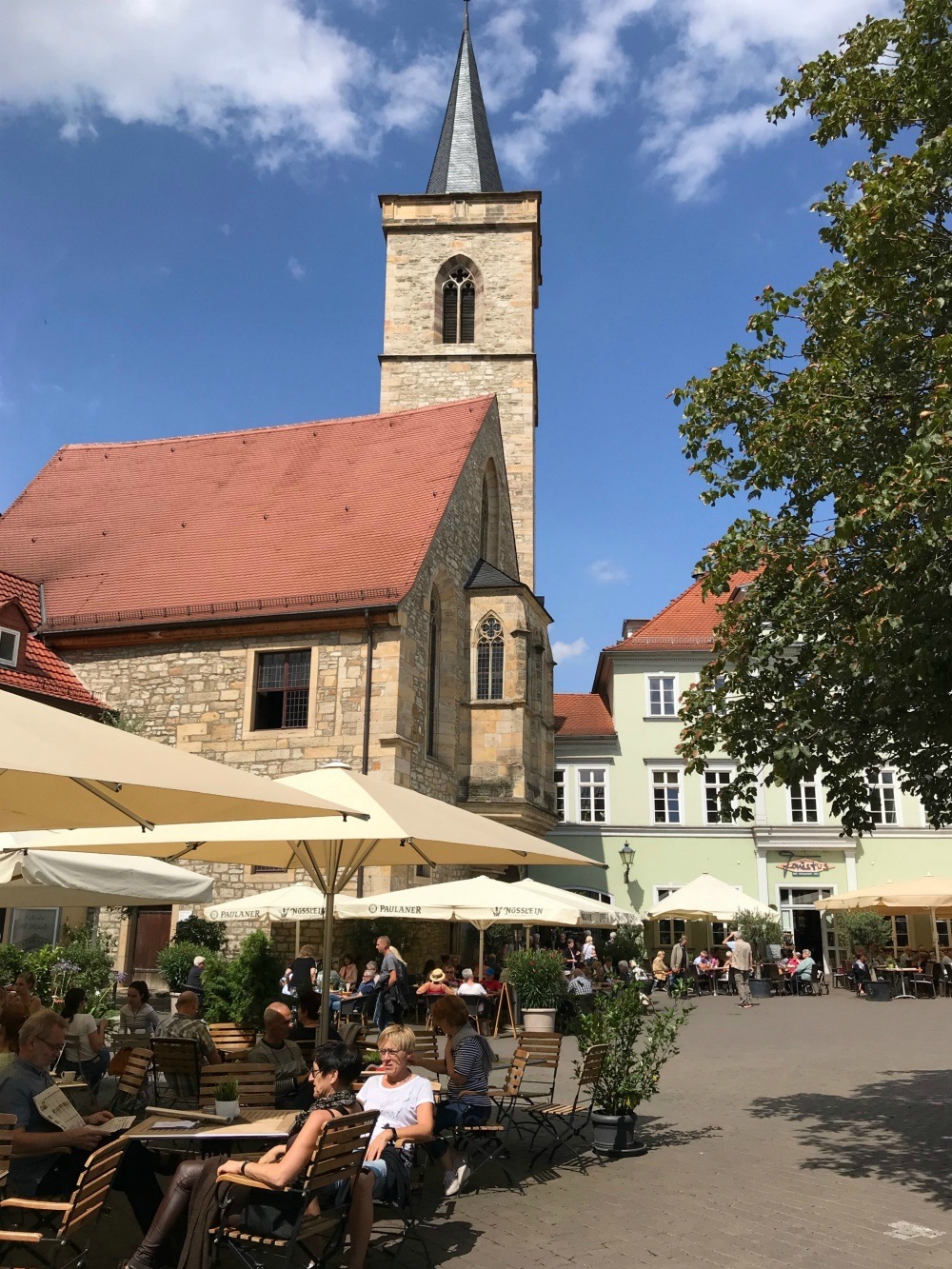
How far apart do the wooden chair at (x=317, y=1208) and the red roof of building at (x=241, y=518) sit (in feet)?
50.1

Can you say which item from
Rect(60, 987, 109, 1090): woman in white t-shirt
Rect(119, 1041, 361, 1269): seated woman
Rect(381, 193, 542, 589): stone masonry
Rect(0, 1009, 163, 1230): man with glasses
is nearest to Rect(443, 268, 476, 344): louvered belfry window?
Rect(381, 193, 542, 589): stone masonry

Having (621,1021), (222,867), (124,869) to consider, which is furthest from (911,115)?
(222,867)

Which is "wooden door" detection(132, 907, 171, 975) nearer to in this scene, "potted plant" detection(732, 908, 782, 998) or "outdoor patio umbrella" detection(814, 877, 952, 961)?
"outdoor patio umbrella" detection(814, 877, 952, 961)

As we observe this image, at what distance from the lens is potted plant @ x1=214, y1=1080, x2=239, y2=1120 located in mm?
6332

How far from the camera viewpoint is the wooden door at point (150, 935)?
66.6ft

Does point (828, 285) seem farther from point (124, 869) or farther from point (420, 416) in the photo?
point (420, 416)

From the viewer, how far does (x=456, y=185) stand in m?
40.9

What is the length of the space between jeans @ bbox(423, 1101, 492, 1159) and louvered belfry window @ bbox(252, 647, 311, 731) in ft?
44.3

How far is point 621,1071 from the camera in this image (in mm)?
8258

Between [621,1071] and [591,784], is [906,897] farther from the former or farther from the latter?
[621,1071]

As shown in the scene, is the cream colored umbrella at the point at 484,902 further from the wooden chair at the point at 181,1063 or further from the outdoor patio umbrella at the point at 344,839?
the wooden chair at the point at 181,1063

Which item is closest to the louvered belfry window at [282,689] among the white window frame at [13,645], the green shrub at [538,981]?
the white window frame at [13,645]

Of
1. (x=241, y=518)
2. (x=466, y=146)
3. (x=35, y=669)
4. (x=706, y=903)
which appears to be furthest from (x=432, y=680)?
(x=466, y=146)

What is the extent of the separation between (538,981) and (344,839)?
10634 mm
